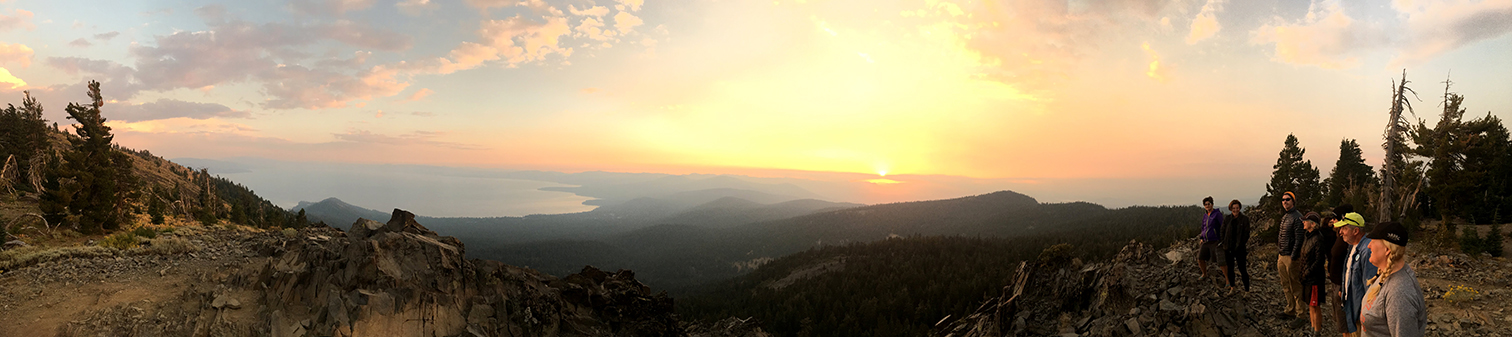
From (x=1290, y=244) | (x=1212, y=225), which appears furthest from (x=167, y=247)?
(x=1212, y=225)

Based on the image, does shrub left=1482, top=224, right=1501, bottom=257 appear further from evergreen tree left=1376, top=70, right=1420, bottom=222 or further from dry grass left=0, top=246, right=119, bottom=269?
dry grass left=0, top=246, right=119, bottom=269

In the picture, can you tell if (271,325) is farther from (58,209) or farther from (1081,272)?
(1081,272)

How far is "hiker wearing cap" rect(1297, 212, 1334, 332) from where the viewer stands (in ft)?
37.1

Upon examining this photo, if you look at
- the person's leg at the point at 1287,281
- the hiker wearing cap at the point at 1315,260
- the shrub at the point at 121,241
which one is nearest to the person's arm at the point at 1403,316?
the hiker wearing cap at the point at 1315,260

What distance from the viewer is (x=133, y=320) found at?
1662cm

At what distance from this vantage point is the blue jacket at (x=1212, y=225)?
16453 millimetres

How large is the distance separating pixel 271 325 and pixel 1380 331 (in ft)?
104

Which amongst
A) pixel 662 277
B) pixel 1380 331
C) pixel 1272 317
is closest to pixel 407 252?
pixel 1380 331

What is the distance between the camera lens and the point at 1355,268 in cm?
740

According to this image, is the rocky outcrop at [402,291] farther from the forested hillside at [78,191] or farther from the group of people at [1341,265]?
the group of people at [1341,265]

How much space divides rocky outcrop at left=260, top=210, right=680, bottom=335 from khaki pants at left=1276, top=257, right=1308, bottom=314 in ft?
109

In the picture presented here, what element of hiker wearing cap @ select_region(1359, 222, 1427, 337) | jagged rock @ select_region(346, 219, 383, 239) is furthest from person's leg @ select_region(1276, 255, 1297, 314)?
jagged rock @ select_region(346, 219, 383, 239)

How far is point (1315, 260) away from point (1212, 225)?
579 centimetres

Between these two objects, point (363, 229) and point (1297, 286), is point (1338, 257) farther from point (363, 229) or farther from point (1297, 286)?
point (363, 229)
